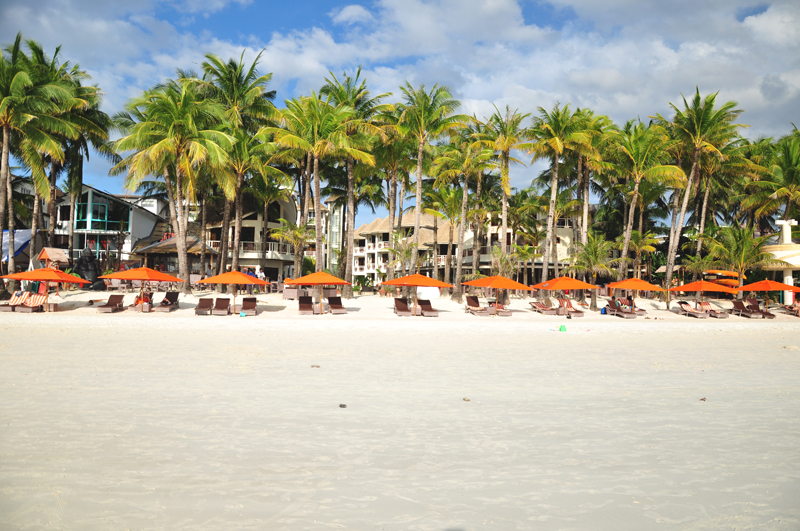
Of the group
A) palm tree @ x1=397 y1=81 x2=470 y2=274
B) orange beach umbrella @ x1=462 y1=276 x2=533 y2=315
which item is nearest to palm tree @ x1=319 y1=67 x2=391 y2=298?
palm tree @ x1=397 y1=81 x2=470 y2=274

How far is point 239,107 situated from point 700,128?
93.6ft

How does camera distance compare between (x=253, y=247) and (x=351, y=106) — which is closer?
(x=351, y=106)

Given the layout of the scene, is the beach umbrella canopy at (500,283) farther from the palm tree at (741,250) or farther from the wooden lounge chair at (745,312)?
the palm tree at (741,250)

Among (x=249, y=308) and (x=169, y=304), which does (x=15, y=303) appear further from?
(x=249, y=308)

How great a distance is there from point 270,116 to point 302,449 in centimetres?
2969

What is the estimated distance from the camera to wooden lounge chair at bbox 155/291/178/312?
69.1ft

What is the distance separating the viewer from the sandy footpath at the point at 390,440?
11.6 feet

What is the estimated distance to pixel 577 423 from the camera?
19.0 feet

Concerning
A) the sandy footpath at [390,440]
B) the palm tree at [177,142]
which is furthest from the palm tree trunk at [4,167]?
the sandy footpath at [390,440]

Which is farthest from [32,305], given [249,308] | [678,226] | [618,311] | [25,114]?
[678,226]

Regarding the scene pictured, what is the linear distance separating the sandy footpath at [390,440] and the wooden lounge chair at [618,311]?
13.2 metres

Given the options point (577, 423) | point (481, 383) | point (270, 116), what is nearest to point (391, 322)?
point (481, 383)

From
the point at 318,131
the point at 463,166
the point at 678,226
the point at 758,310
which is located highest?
the point at 318,131

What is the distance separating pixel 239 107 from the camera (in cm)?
3138
